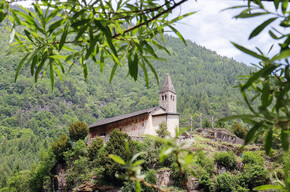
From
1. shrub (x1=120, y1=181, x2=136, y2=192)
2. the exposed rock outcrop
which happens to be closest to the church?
the exposed rock outcrop

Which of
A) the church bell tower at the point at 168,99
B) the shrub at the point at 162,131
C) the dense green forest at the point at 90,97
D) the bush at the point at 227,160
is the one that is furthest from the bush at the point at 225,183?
the dense green forest at the point at 90,97

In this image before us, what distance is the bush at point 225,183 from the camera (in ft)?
66.9

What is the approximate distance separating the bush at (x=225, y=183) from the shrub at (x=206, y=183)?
530mm

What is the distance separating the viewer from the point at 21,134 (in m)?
111

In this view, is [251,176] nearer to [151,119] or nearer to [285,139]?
[151,119]

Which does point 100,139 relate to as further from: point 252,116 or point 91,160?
point 252,116

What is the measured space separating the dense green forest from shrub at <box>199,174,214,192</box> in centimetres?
7153

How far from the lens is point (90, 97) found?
148 metres

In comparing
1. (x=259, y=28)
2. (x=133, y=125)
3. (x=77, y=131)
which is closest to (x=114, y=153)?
(x=133, y=125)

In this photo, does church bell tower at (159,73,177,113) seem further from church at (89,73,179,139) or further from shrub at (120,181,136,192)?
shrub at (120,181,136,192)

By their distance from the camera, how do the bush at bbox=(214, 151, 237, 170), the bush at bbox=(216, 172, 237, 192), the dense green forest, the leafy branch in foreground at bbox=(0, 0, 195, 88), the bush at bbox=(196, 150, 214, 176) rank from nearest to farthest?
the leafy branch in foreground at bbox=(0, 0, 195, 88)
the bush at bbox=(216, 172, 237, 192)
the bush at bbox=(196, 150, 214, 176)
the bush at bbox=(214, 151, 237, 170)
the dense green forest

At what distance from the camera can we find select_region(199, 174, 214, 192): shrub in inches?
821

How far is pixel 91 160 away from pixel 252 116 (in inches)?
1056

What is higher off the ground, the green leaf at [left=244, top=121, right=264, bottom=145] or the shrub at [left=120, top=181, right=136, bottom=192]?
the green leaf at [left=244, top=121, right=264, bottom=145]
